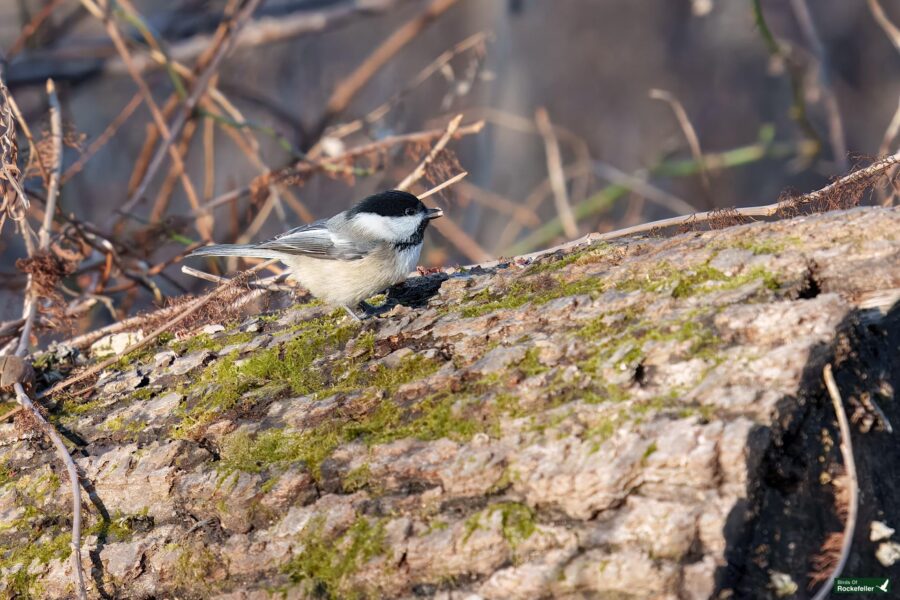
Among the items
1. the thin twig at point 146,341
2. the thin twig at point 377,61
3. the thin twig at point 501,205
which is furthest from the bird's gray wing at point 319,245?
the thin twig at point 377,61

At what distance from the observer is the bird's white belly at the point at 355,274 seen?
310 centimetres

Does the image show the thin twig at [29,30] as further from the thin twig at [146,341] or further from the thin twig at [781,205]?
the thin twig at [781,205]

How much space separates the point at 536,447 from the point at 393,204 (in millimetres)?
1878

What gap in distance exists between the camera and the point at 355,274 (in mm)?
3162

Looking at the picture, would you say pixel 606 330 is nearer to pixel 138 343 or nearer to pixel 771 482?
pixel 771 482

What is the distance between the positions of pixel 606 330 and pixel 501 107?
6.50m

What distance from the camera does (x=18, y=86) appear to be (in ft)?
21.0

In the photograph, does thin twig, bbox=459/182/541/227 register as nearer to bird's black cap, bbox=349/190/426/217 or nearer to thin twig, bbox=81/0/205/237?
thin twig, bbox=81/0/205/237

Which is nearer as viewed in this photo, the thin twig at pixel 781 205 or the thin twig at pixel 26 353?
the thin twig at pixel 26 353

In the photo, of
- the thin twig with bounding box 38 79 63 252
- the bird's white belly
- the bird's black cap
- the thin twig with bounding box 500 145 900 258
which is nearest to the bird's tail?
the bird's white belly

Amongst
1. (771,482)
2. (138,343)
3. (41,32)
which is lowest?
(138,343)

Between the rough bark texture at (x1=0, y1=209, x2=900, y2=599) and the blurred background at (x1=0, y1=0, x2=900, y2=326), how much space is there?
182 cm

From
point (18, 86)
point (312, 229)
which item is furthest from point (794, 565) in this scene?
point (18, 86)

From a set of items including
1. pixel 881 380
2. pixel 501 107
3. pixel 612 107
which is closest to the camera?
pixel 881 380
